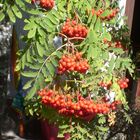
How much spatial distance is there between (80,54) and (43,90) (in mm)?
315

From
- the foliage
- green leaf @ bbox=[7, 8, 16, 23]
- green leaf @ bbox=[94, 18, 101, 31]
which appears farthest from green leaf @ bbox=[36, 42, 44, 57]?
green leaf @ bbox=[94, 18, 101, 31]

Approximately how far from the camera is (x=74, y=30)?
2.91 meters

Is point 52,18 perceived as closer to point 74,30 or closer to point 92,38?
point 74,30

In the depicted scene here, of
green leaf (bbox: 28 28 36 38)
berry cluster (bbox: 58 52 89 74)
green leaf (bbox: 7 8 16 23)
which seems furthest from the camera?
green leaf (bbox: 7 8 16 23)

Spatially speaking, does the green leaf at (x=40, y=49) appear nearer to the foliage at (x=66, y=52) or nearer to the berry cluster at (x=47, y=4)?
the foliage at (x=66, y=52)

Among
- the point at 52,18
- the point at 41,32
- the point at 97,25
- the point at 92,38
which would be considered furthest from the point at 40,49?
the point at 97,25

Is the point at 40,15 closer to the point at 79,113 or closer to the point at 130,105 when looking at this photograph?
the point at 79,113

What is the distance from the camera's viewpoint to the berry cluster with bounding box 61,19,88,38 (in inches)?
114

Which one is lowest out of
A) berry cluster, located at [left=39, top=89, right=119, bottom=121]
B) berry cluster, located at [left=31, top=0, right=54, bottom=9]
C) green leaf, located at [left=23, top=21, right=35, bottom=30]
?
berry cluster, located at [left=39, top=89, right=119, bottom=121]

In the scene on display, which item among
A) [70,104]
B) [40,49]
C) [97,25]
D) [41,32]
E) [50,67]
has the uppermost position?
[97,25]

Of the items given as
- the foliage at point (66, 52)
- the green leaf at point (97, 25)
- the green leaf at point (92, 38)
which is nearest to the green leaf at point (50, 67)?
the foliage at point (66, 52)

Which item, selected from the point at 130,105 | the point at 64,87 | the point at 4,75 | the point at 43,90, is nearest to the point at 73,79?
the point at 64,87

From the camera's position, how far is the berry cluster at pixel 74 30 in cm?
291

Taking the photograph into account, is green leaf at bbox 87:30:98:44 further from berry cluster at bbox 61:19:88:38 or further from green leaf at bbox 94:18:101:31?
green leaf at bbox 94:18:101:31
